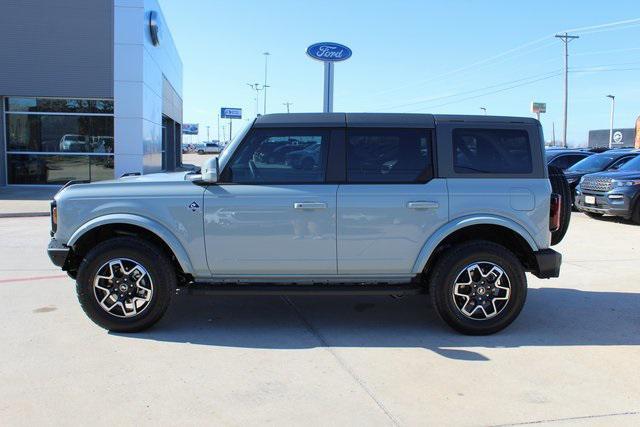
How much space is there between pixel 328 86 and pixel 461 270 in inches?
452

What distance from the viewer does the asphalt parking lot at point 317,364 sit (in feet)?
12.0

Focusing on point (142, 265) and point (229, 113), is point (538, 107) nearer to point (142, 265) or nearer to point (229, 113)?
point (229, 113)

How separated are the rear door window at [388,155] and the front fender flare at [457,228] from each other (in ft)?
1.52

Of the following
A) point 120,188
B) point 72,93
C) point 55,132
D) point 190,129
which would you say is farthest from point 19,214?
point 190,129

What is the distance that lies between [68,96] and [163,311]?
17337mm

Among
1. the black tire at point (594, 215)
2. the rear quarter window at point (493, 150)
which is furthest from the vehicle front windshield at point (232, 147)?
the black tire at point (594, 215)

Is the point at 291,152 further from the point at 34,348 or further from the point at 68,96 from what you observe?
the point at 68,96

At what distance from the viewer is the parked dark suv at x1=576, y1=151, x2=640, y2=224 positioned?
12875mm

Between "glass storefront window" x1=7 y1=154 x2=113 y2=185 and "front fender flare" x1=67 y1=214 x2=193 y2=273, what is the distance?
16462 millimetres

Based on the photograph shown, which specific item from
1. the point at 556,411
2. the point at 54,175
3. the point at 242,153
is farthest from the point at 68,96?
the point at 556,411

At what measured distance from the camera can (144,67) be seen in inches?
734

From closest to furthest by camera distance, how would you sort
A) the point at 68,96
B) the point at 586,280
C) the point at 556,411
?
the point at 556,411 → the point at 586,280 → the point at 68,96

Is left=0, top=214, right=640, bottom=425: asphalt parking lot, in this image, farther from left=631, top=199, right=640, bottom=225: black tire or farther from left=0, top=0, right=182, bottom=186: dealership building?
left=0, top=0, right=182, bottom=186: dealership building

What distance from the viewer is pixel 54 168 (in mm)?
20516
